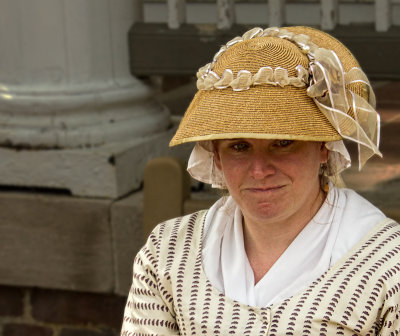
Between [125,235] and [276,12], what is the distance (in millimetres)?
961

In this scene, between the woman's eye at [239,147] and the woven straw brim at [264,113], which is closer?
the woven straw brim at [264,113]

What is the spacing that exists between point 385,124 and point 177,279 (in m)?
2.80

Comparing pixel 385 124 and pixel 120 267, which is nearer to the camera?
pixel 120 267

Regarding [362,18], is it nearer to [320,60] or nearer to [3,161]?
[3,161]

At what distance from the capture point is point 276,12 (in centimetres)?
378

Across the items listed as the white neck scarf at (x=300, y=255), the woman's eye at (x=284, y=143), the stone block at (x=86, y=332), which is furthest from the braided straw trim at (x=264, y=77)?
the stone block at (x=86, y=332)

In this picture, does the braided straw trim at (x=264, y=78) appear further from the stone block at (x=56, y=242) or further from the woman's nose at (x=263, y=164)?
the stone block at (x=56, y=242)

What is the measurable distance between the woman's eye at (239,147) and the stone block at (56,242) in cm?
150

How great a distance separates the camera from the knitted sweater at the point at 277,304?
2.25 meters

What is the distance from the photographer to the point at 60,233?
380 cm

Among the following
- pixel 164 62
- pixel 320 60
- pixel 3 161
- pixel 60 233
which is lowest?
pixel 60 233

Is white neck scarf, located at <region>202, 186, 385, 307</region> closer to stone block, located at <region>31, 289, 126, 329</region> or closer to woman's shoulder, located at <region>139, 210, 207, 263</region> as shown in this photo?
woman's shoulder, located at <region>139, 210, 207, 263</region>

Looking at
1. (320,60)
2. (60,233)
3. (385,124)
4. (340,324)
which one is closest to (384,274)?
(340,324)

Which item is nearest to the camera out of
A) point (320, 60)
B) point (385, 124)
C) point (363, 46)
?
point (320, 60)
